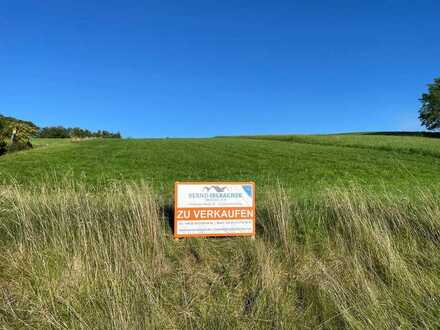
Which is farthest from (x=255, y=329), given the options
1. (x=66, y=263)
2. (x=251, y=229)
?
(x=66, y=263)

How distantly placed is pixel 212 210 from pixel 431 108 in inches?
3867

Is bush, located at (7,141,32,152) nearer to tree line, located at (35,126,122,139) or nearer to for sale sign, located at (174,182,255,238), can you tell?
for sale sign, located at (174,182,255,238)

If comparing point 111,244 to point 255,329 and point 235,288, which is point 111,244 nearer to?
point 235,288

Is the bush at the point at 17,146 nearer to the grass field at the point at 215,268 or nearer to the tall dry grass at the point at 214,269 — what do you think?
the grass field at the point at 215,268

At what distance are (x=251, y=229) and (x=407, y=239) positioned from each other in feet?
7.49

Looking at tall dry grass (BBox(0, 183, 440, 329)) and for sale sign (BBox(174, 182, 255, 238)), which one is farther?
for sale sign (BBox(174, 182, 255, 238))

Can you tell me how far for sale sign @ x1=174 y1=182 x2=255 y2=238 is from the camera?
5.05m

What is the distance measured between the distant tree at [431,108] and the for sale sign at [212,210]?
96532 mm

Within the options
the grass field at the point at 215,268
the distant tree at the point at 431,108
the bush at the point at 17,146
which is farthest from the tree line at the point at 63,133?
the grass field at the point at 215,268

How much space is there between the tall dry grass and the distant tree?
311 feet

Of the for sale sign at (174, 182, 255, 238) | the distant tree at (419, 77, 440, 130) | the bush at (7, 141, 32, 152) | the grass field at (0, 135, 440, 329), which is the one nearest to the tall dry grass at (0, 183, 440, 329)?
the grass field at (0, 135, 440, 329)

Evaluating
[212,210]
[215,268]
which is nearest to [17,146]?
[212,210]

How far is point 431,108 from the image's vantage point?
85.9 m

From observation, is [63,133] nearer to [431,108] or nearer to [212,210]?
[431,108]
